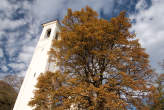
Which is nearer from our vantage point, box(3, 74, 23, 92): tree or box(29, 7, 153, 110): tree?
box(29, 7, 153, 110): tree

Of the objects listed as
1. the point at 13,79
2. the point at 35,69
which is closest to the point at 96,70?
the point at 35,69

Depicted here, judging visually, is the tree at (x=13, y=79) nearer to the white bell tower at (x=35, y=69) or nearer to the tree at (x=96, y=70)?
the white bell tower at (x=35, y=69)

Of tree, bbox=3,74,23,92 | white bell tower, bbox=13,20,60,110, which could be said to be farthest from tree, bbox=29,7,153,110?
tree, bbox=3,74,23,92

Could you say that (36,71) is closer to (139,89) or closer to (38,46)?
(38,46)

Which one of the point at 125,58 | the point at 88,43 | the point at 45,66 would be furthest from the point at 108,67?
the point at 45,66

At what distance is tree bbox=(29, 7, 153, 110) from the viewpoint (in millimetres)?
6109

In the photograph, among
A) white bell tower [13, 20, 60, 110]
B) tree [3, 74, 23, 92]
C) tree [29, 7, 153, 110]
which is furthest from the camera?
tree [3, 74, 23, 92]

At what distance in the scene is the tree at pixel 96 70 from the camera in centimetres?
611

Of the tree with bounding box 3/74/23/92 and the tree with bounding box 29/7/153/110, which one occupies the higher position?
the tree with bounding box 3/74/23/92

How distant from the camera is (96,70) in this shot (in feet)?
26.3

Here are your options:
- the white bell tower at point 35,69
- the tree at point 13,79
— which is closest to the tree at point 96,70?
the white bell tower at point 35,69

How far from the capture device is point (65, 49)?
28.5ft

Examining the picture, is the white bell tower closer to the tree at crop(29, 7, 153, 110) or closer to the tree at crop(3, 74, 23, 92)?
the tree at crop(29, 7, 153, 110)

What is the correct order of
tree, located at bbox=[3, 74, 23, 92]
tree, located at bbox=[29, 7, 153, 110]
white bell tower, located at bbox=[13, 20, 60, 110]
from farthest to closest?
1. tree, located at bbox=[3, 74, 23, 92]
2. white bell tower, located at bbox=[13, 20, 60, 110]
3. tree, located at bbox=[29, 7, 153, 110]
